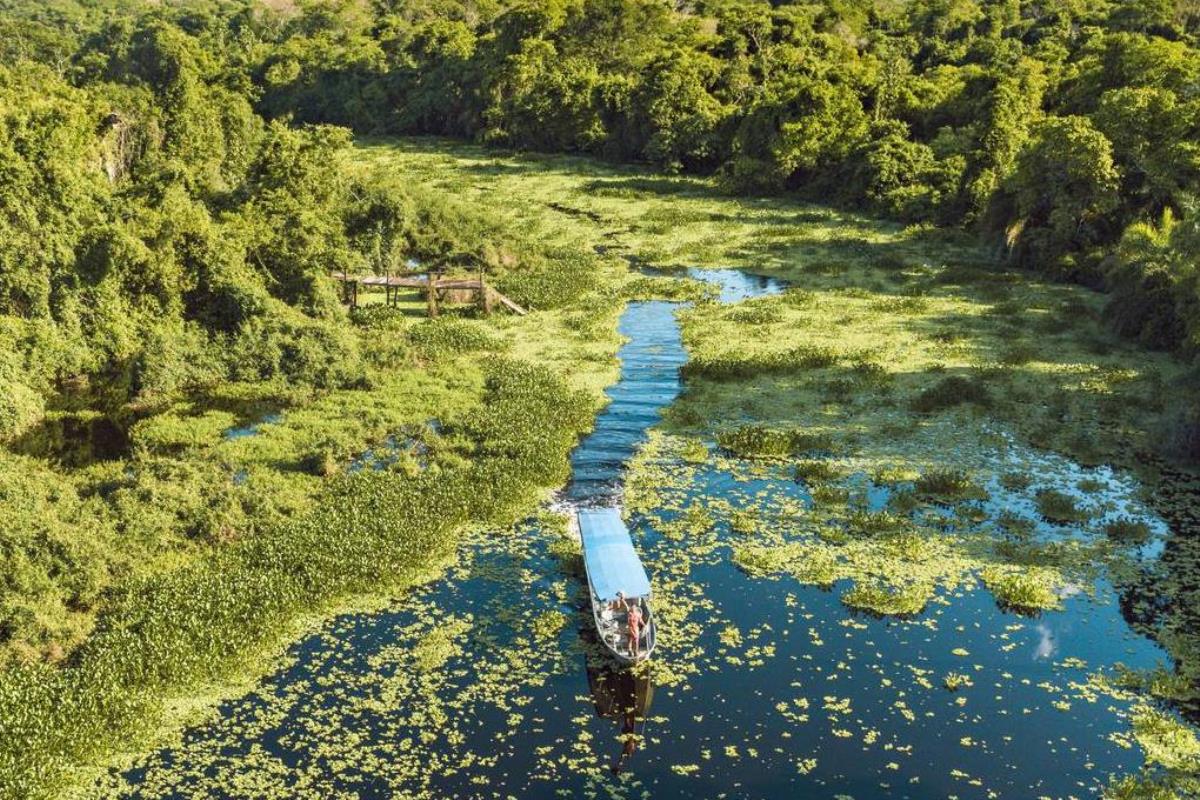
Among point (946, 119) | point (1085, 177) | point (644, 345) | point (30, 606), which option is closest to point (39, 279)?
point (30, 606)

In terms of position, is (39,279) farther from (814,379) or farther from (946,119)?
(946,119)

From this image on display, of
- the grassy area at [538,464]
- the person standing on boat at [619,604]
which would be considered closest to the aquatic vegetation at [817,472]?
the grassy area at [538,464]

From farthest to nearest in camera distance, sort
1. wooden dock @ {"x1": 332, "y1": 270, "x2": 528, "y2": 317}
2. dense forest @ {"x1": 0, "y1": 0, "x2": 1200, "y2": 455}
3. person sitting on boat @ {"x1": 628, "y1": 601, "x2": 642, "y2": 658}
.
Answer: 1. wooden dock @ {"x1": 332, "y1": 270, "x2": 528, "y2": 317}
2. dense forest @ {"x1": 0, "y1": 0, "x2": 1200, "y2": 455}
3. person sitting on boat @ {"x1": 628, "y1": 601, "x2": 642, "y2": 658}

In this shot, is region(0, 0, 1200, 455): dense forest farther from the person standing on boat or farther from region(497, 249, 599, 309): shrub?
the person standing on boat

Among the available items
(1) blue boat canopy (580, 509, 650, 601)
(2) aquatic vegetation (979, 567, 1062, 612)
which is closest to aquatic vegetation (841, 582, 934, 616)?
(2) aquatic vegetation (979, 567, 1062, 612)

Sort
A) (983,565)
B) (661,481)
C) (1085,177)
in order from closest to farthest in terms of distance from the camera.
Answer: (983,565) → (661,481) → (1085,177)

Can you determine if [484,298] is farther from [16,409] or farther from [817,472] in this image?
[817,472]

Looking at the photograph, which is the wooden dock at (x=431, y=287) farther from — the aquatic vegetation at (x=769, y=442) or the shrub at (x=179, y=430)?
the aquatic vegetation at (x=769, y=442)
